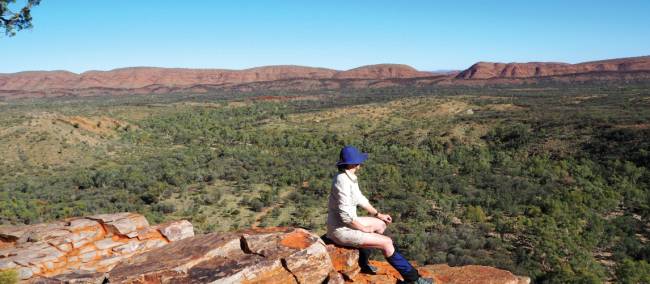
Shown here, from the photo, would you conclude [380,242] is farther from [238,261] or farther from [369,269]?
[238,261]

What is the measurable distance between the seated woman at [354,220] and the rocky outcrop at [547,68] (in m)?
149

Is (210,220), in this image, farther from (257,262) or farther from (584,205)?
(584,205)

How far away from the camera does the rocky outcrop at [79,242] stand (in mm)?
9234

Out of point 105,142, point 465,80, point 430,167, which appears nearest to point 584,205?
point 430,167

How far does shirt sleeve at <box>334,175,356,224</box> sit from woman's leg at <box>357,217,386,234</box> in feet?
0.91

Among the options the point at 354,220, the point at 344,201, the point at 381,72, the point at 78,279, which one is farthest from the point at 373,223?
the point at 381,72

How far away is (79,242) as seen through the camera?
10102 mm

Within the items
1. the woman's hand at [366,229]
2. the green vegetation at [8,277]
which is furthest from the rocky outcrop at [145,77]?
the woman's hand at [366,229]

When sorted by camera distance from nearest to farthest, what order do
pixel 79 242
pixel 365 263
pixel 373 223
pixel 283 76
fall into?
pixel 373 223 → pixel 365 263 → pixel 79 242 → pixel 283 76

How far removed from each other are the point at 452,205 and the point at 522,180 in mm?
6932

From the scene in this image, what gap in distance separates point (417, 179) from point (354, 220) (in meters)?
23.6

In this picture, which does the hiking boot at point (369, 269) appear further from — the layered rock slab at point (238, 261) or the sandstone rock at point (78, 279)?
the sandstone rock at point (78, 279)

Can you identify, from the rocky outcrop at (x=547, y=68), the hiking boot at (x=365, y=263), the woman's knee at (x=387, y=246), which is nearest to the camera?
the woman's knee at (x=387, y=246)

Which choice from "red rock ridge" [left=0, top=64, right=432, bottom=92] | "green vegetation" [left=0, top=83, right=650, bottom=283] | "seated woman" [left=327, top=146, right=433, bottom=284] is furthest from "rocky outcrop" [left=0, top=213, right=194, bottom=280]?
"red rock ridge" [left=0, top=64, right=432, bottom=92]
